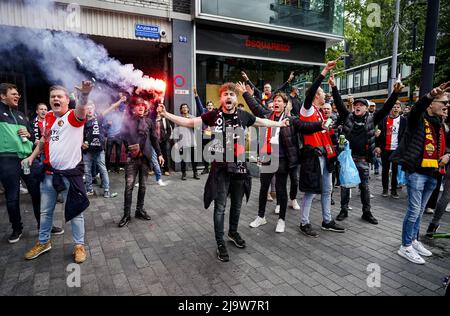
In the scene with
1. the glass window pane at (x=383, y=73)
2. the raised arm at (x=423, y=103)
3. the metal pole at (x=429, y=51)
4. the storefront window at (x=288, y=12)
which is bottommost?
the raised arm at (x=423, y=103)

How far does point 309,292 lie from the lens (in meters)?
3.04

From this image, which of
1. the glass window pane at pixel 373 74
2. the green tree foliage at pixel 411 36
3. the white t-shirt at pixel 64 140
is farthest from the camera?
the glass window pane at pixel 373 74

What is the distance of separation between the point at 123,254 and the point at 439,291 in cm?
371

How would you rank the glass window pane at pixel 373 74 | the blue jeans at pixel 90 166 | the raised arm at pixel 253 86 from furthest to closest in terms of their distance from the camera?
the glass window pane at pixel 373 74 → the blue jeans at pixel 90 166 → the raised arm at pixel 253 86

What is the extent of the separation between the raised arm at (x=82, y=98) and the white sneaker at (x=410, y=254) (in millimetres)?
4404

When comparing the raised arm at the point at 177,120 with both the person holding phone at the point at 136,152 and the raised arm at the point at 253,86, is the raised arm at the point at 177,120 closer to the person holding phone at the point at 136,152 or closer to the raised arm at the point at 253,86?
the person holding phone at the point at 136,152

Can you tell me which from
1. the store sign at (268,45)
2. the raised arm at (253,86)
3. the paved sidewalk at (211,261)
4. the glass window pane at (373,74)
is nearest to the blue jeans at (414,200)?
the paved sidewalk at (211,261)

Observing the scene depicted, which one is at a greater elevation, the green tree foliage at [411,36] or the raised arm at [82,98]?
the green tree foliage at [411,36]

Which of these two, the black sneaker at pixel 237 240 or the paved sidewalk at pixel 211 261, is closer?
the paved sidewalk at pixel 211 261

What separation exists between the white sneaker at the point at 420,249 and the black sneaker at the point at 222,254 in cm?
261

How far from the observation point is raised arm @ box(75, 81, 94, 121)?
3217mm

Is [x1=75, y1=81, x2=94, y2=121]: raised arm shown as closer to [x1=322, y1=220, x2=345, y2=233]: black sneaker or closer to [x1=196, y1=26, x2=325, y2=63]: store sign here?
[x1=322, y1=220, x2=345, y2=233]: black sneaker

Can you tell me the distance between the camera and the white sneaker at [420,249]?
12.9ft

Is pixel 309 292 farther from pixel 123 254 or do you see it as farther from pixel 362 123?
pixel 362 123
